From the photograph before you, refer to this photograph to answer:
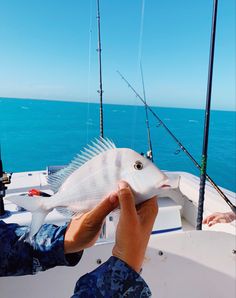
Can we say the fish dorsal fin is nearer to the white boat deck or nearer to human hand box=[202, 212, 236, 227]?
the white boat deck

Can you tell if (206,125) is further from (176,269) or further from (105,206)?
(105,206)

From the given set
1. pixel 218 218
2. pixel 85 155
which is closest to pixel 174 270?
pixel 218 218

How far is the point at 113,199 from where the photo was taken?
69 cm

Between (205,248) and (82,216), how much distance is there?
2.53ft

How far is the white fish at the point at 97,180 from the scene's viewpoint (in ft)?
2.29

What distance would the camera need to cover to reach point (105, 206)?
700 millimetres

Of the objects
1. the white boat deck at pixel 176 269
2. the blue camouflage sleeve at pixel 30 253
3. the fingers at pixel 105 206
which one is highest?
the fingers at pixel 105 206

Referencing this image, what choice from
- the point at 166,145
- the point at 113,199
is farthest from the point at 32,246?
the point at 166,145

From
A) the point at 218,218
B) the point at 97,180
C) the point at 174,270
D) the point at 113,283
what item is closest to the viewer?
the point at 113,283

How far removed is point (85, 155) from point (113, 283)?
1.21 ft

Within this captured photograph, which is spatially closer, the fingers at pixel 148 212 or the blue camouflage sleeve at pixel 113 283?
the blue camouflage sleeve at pixel 113 283

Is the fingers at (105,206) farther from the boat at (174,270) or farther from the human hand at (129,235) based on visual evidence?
the boat at (174,270)

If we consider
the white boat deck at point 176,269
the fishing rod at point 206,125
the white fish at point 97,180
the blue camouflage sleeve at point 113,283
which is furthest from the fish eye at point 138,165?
the fishing rod at point 206,125

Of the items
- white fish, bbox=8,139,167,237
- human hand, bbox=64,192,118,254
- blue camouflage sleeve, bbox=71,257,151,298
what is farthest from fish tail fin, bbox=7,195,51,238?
blue camouflage sleeve, bbox=71,257,151,298
